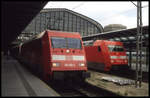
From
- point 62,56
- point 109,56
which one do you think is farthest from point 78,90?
point 109,56

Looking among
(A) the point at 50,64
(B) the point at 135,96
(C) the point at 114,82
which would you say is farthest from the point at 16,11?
(B) the point at 135,96

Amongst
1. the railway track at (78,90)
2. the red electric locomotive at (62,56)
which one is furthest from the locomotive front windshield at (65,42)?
the railway track at (78,90)

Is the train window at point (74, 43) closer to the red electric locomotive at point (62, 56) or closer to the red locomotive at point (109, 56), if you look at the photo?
the red electric locomotive at point (62, 56)

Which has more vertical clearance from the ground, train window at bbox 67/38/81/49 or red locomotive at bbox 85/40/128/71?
train window at bbox 67/38/81/49

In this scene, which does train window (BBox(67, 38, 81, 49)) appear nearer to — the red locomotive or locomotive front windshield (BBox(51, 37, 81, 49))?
locomotive front windshield (BBox(51, 37, 81, 49))

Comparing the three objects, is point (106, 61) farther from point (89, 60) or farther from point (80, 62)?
point (80, 62)

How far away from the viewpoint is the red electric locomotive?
10.4 meters

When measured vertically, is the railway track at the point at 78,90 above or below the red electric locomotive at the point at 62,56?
below

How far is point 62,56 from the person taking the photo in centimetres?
1085

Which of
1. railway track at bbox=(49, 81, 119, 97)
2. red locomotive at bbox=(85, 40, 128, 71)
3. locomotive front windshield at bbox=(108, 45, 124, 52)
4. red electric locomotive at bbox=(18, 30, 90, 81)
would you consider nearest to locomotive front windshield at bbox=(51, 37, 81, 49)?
red electric locomotive at bbox=(18, 30, 90, 81)

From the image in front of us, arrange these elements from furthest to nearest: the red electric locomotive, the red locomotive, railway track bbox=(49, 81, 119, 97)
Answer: the red locomotive, the red electric locomotive, railway track bbox=(49, 81, 119, 97)

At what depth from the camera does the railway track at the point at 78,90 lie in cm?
950

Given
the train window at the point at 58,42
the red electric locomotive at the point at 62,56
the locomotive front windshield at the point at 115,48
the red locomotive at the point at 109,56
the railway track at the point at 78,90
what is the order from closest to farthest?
the railway track at the point at 78,90
the red electric locomotive at the point at 62,56
the train window at the point at 58,42
the red locomotive at the point at 109,56
the locomotive front windshield at the point at 115,48

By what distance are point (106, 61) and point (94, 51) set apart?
2037mm
